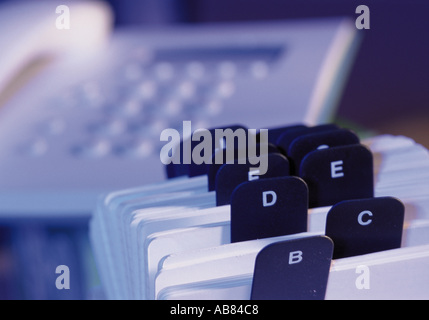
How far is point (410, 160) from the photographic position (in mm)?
396

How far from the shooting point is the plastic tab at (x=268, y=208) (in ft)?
1.03

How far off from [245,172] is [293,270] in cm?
6

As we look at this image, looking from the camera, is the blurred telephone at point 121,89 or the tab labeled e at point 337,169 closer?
the tab labeled e at point 337,169

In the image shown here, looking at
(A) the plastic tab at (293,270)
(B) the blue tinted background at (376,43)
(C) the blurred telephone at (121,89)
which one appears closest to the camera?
(A) the plastic tab at (293,270)

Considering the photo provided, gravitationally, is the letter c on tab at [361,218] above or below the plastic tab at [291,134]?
below

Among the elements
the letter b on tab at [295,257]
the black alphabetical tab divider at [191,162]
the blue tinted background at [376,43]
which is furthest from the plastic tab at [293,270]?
the blue tinted background at [376,43]

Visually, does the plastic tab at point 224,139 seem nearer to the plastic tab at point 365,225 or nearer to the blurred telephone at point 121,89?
the plastic tab at point 365,225

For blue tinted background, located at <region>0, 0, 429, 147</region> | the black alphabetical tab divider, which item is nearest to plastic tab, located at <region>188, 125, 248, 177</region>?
the black alphabetical tab divider

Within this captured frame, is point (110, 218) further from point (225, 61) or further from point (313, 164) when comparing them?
point (225, 61)

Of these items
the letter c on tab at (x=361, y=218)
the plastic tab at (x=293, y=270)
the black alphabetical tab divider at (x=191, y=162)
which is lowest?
the plastic tab at (x=293, y=270)

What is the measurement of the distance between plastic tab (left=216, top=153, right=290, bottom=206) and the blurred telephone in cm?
31

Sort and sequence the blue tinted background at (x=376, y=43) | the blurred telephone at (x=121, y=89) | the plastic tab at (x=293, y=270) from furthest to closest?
the blue tinted background at (x=376, y=43), the blurred telephone at (x=121, y=89), the plastic tab at (x=293, y=270)

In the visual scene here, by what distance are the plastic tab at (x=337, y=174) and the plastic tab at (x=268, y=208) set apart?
0.07 ft

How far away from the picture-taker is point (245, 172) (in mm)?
337
